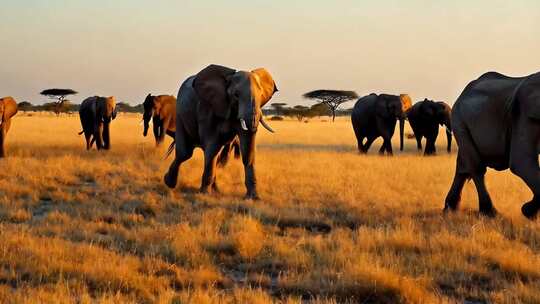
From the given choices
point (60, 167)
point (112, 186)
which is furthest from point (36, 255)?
point (60, 167)

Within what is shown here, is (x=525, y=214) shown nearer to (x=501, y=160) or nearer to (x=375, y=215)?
(x=501, y=160)

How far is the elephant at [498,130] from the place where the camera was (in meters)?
6.38

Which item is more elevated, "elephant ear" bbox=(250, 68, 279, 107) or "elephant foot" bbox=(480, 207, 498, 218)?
"elephant ear" bbox=(250, 68, 279, 107)

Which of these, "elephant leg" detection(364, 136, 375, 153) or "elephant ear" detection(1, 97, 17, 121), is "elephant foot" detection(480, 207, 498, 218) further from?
"elephant ear" detection(1, 97, 17, 121)

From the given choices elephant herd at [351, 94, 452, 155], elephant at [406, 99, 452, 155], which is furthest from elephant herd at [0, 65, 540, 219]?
elephant at [406, 99, 452, 155]

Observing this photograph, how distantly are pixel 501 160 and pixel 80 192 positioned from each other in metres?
Result: 6.63

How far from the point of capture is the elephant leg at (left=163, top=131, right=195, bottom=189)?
9789mm

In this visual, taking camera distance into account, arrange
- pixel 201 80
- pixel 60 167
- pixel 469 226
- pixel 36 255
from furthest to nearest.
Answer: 1. pixel 60 167
2. pixel 201 80
3. pixel 469 226
4. pixel 36 255

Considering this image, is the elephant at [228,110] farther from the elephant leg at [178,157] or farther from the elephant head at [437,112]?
the elephant head at [437,112]

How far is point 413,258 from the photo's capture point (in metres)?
5.18

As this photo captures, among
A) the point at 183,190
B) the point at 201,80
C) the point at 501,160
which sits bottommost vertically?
the point at 183,190

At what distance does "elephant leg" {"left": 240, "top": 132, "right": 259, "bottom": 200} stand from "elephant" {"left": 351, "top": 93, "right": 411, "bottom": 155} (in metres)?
9.66

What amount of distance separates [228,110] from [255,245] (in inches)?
138

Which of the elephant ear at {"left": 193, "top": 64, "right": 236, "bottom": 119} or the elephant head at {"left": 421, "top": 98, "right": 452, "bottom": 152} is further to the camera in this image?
the elephant head at {"left": 421, "top": 98, "right": 452, "bottom": 152}
